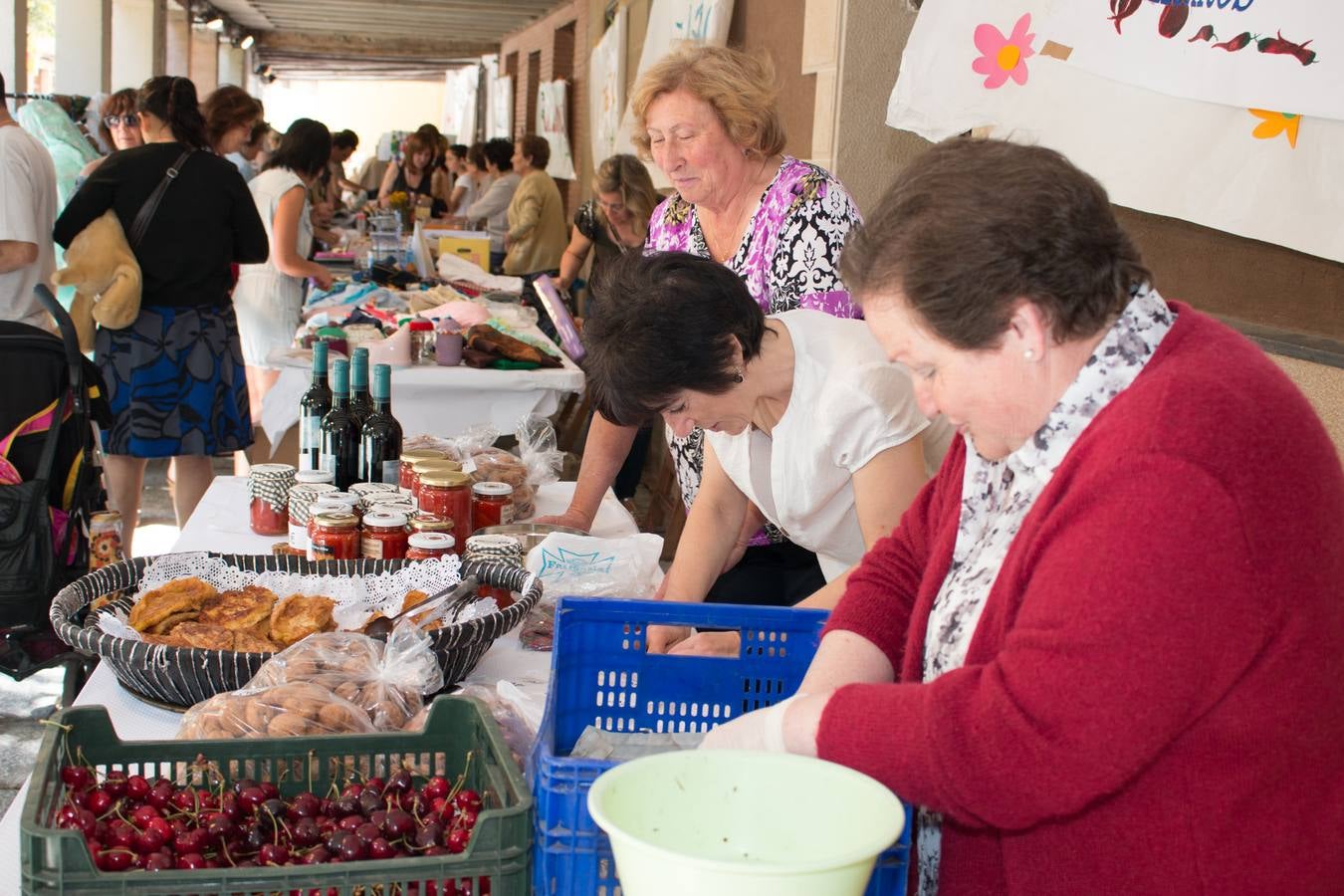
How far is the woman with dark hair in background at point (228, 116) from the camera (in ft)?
17.0

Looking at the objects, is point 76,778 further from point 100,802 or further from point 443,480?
point 443,480

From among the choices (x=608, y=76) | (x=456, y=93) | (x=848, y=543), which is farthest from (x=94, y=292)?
(x=456, y=93)

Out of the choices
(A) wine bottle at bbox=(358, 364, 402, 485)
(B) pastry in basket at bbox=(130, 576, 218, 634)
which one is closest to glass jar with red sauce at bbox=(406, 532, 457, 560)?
(B) pastry in basket at bbox=(130, 576, 218, 634)

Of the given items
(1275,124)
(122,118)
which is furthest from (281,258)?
(1275,124)

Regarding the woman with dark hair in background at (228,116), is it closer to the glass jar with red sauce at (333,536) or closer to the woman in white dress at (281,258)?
the woman in white dress at (281,258)

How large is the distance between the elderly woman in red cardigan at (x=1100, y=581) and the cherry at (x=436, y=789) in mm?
301

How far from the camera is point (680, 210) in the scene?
3.03 metres

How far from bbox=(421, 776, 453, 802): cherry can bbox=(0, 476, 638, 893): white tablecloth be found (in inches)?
12.0

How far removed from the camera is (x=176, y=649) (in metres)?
1.60

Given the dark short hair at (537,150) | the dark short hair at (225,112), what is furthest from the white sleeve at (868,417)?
the dark short hair at (537,150)

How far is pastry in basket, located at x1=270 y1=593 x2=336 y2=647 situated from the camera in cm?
173

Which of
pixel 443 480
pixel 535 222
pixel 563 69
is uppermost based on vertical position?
pixel 563 69

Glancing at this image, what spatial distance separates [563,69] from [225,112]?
808cm

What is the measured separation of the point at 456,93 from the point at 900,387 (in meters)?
22.9
